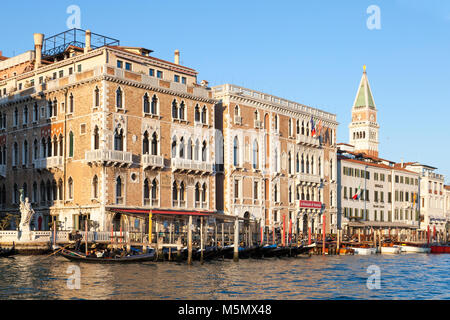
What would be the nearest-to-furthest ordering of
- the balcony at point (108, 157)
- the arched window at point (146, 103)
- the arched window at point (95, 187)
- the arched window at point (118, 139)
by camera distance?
the balcony at point (108, 157), the arched window at point (95, 187), the arched window at point (118, 139), the arched window at point (146, 103)

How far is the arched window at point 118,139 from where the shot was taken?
41281 mm

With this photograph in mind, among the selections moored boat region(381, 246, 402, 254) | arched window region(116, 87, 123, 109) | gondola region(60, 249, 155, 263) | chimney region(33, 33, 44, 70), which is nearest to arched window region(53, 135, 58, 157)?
arched window region(116, 87, 123, 109)

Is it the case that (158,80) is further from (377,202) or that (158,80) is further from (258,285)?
(377,202)

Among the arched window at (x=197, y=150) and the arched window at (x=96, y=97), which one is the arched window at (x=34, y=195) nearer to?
the arched window at (x=96, y=97)

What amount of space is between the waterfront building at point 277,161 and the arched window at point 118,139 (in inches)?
404

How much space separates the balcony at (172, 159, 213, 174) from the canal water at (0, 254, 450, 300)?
10.3m

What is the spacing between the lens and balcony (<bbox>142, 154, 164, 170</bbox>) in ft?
140

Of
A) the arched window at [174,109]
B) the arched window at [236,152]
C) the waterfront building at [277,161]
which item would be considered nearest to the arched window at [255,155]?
the waterfront building at [277,161]

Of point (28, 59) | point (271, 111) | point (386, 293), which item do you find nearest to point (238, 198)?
point (271, 111)

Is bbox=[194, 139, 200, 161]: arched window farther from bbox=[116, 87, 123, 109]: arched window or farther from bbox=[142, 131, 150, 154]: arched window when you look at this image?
bbox=[116, 87, 123, 109]: arched window

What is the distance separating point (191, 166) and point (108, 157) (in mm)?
7329

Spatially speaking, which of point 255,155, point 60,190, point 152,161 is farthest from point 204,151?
point 60,190

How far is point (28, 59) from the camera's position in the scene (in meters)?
49.8
